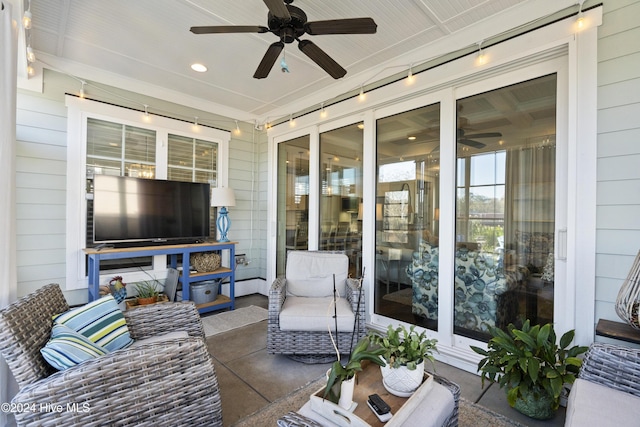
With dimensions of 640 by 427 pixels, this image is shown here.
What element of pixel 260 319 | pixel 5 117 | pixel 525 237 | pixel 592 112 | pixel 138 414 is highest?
pixel 592 112

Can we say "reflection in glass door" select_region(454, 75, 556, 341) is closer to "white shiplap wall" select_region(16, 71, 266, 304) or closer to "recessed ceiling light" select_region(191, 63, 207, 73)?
"recessed ceiling light" select_region(191, 63, 207, 73)

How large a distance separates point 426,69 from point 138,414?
3331mm

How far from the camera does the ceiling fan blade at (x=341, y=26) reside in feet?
6.17

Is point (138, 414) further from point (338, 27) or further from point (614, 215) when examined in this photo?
point (614, 215)

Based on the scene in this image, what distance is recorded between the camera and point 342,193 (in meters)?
3.82

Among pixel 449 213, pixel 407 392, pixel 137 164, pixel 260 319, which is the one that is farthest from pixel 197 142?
pixel 407 392

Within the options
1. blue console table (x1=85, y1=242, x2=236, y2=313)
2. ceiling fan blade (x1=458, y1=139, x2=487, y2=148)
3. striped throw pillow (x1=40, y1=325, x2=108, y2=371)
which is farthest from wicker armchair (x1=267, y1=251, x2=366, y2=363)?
ceiling fan blade (x1=458, y1=139, x2=487, y2=148)

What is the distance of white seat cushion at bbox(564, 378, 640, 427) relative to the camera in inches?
50.1

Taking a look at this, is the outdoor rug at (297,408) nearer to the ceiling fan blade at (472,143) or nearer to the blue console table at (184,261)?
the ceiling fan blade at (472,143)

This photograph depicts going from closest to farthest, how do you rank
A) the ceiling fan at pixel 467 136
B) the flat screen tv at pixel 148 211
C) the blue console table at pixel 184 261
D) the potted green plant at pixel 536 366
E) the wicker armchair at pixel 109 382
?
the wicker armchair at pixel 109 382, the potted green plant at pixel 536 366, the ceiling fan at pixel 467 136, the blue console table at pixel 184 261, the flat screen tv at pixel 148 211

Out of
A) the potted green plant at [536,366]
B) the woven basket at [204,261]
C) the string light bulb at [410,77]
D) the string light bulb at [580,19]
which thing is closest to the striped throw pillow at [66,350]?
the potted green plant at [536,366]

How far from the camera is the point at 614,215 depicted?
1961 mm

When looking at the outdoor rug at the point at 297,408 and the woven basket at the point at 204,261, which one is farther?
the woven basket at the point at 204,261

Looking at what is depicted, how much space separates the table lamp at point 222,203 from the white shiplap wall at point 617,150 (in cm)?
384
